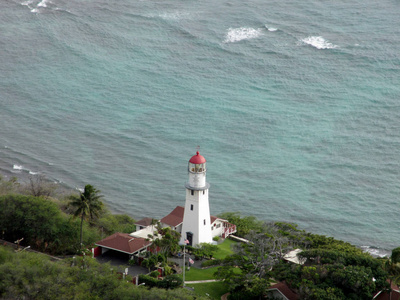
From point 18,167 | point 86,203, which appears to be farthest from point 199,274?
point 18,167

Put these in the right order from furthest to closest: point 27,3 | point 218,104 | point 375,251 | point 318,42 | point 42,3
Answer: point 27,3 < point 42,3 < point 318,42 < point 218,104 < point 375,251

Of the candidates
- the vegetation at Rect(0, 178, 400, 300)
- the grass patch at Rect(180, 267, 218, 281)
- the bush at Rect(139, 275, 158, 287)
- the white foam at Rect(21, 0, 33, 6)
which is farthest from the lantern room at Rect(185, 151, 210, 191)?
the white foam at Rect(21, 0, 33, 6)

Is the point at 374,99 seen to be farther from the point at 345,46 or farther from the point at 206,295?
the point at 206,295

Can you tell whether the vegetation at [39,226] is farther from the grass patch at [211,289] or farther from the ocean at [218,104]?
the ocean at [218,104]

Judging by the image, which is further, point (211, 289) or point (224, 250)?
point (224, 250)

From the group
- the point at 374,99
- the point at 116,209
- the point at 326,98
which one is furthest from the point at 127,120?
the point at 374,99

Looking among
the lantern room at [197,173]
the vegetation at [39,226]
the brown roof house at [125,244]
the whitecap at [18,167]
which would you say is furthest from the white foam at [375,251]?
the whitecap at [18,167]

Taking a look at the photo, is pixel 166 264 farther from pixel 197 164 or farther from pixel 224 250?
pixel 197 164
